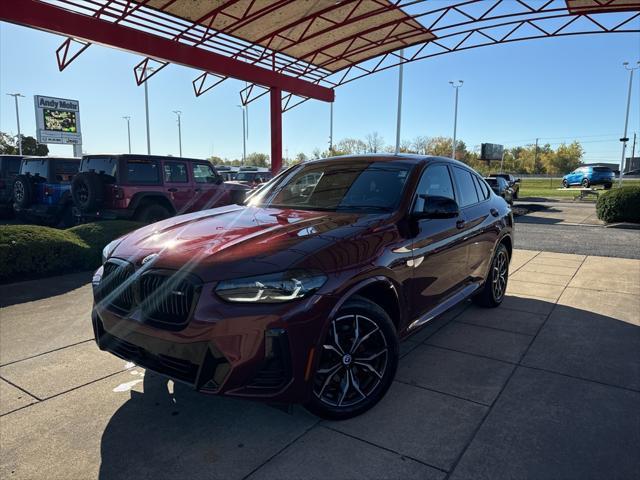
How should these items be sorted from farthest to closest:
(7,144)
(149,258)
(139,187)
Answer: (7,144)
(139,187)
(149,258)

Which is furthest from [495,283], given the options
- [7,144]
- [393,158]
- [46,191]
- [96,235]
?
[7,144]

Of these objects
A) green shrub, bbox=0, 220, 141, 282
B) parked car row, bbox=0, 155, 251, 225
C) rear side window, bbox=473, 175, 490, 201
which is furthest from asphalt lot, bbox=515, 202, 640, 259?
green shrub, bbox=0, 220, 141, 282

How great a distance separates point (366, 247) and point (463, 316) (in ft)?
8.54

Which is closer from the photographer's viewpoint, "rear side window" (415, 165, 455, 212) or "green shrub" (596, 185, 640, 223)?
"rear side window" (415, 165, 455, 212)

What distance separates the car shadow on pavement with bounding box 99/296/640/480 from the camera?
2379 millimetres

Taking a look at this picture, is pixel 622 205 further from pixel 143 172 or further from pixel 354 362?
pixel 354 362

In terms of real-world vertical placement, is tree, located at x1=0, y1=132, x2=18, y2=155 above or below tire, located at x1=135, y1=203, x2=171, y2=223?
above

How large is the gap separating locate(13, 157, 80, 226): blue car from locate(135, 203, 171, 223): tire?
84.7 inches

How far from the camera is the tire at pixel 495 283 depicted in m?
5.03

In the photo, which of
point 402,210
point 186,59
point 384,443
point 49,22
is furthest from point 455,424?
point 186,59

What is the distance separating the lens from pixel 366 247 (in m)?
2.84

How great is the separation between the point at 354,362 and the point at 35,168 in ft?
36.7

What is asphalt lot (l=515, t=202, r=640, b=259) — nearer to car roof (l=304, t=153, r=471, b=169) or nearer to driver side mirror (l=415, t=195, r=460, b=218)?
car roof (l=304, t=153, r=471, b=169)

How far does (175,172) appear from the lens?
9.91m
